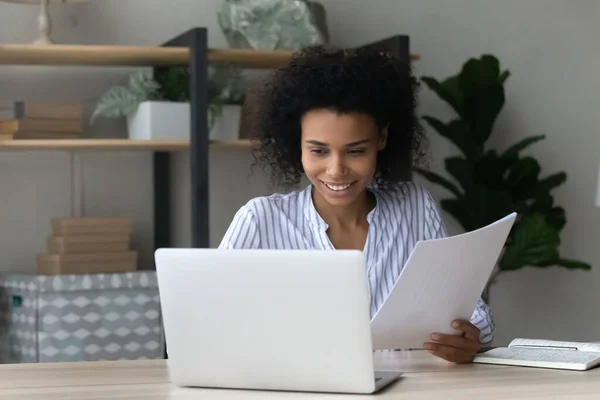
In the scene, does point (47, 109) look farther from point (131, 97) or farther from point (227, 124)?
point (227, 124)

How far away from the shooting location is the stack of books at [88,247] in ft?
11.0

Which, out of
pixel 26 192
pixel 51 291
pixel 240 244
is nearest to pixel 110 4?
pixel 26 192

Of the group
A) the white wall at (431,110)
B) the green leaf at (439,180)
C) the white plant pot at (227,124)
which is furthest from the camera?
the green leaf at (439,180)

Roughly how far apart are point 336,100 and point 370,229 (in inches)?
12.8

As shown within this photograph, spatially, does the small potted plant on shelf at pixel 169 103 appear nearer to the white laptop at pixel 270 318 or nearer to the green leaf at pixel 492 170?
the green leaf at pixel 492 170

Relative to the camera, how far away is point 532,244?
12.3ft

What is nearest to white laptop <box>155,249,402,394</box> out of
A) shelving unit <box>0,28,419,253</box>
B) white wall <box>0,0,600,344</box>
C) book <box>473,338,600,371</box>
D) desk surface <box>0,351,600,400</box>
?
desk surface <box>0,351,600,400</box>

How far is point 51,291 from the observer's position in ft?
10.8

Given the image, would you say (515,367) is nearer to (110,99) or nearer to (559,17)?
(110,99)

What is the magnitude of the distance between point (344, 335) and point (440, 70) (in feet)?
9.35

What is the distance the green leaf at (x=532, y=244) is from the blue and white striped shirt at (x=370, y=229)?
151 cm

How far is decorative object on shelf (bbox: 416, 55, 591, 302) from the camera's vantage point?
375cm

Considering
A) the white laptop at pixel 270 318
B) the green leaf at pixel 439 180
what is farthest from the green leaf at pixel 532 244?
the white laptop at pixel 270 318

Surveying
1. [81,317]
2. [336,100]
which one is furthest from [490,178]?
[336,100]
